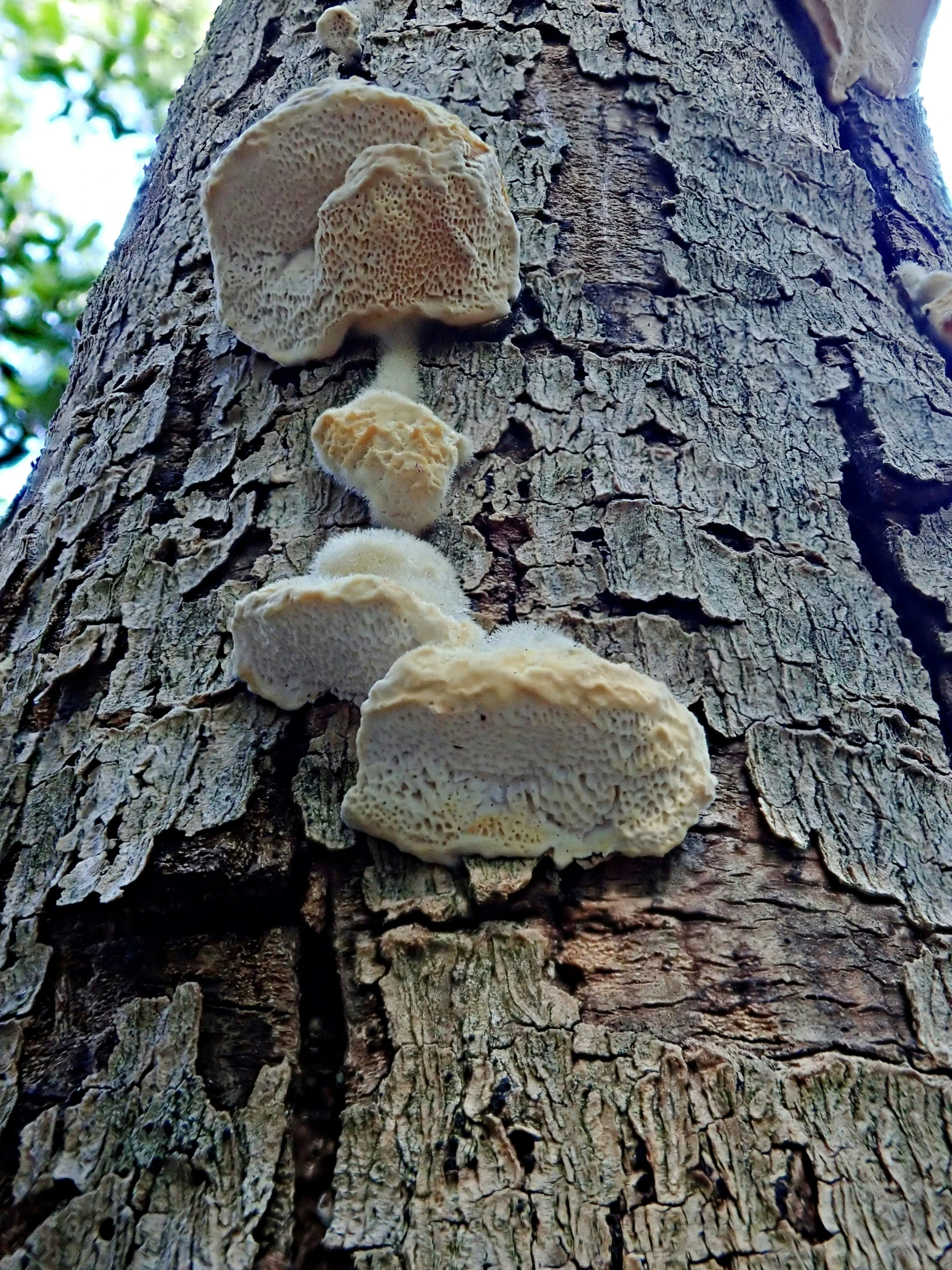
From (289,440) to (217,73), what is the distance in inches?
61.1

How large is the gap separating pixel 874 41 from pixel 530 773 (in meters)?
2.81

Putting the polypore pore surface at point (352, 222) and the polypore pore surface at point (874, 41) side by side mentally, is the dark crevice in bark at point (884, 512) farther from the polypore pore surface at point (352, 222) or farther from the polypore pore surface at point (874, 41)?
the polypore pore surface at point (874, 41)

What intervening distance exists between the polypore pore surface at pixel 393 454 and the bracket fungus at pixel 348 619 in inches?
3.1

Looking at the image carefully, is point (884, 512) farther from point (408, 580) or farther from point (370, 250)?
point (370, 250)

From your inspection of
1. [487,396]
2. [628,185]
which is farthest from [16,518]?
[628,185]

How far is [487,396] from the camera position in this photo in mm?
1974

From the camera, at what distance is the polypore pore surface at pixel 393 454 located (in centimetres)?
175

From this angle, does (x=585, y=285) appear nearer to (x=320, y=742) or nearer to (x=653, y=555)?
(x=653, y=555)

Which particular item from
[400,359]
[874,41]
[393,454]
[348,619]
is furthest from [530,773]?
[874,41]

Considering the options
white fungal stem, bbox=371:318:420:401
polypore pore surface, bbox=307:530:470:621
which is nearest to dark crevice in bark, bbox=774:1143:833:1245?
polypore pore surface, bbox=307:530:470:621

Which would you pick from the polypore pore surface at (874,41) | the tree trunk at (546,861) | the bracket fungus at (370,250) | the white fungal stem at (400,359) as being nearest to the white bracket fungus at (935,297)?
the tree trunk at (546,861)

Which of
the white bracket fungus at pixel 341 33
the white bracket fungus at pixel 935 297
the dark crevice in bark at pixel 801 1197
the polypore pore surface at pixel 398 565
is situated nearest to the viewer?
the dark crevice in bark at pixel 801 1197

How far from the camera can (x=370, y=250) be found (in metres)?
1.96

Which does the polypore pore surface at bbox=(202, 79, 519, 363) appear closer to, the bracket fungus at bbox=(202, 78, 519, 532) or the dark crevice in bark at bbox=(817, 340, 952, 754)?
the bracket fungus at bbox=(202, 78, 519, 532)
